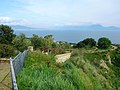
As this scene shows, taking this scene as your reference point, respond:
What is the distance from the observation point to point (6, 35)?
33.5m

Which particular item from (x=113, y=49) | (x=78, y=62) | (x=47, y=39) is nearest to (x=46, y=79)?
(x=78, y=62)

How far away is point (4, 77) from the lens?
959 cm

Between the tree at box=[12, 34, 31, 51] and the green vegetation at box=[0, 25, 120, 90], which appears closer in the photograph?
the green vegetation at box=[0, 25, 120, 90]

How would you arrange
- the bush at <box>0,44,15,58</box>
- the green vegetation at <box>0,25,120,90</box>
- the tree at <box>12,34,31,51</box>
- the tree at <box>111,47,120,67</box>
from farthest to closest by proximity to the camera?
the tree at <box>111,47,120,67</box>
the tree at <box>12,34,31,51</box>
the bush at <box>0,44,15,58</box>
the green vegetation at <box>0,25,120,90</box>

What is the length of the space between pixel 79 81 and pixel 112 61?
3556 cm

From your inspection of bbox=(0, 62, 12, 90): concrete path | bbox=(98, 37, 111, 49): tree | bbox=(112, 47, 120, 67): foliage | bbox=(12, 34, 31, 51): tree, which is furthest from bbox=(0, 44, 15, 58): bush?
bbox=(98, 37, 111, 49): tree

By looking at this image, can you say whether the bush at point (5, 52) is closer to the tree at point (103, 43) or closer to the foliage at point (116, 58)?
the foliage at point (116, 58)

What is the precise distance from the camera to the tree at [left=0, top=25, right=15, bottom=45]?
32.6 metres

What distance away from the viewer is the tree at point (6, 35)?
107 feet

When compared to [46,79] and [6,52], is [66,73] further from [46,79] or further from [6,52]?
[6,52]

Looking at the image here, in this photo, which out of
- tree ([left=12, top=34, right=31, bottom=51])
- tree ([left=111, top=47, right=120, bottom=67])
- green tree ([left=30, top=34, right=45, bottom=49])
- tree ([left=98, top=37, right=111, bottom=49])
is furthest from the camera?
tree ([left=98, top=37, right=111, bottom=49])

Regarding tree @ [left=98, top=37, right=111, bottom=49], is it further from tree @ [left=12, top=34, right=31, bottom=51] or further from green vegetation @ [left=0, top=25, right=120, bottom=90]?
tree @ [left=12, top=34, right=31, bottom=51]

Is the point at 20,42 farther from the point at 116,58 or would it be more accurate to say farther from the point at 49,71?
the point at 49,71

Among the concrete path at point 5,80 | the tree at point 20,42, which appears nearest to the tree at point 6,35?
the tree at point 20,42
